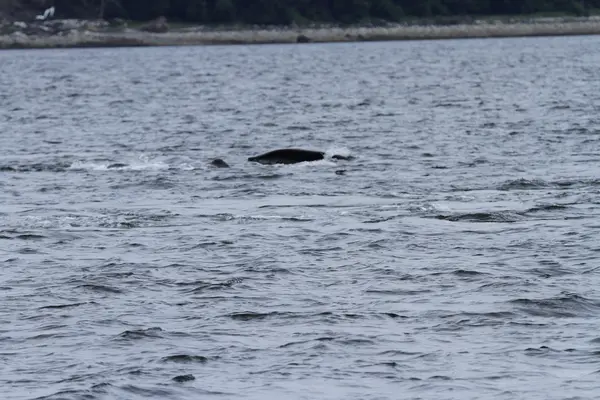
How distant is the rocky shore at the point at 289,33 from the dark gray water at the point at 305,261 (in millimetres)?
125004

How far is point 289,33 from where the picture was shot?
174750 mm

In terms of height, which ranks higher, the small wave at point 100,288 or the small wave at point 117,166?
the small wave at point 100,288

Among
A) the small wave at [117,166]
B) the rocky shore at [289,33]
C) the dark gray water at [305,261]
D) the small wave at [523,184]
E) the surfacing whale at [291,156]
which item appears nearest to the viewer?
the dark gray water at [305,261]

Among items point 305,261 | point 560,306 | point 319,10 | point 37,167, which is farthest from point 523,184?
point 319,10

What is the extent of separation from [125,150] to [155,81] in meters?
50.2

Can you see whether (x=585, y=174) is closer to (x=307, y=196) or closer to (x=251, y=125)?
(x=307, y=196)

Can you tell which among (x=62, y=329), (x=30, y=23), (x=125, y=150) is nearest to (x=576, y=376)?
(x=62, y=329)

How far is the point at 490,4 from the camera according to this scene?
17938 cm

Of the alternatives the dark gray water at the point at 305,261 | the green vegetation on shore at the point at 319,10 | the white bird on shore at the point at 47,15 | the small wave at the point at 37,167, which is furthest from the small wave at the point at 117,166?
the white bird on shore at the point at 47,15

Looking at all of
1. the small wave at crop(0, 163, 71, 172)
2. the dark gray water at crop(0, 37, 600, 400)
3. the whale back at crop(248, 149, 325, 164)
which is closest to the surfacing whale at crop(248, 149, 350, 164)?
the whale back at crop(248, 149, 325, 164)

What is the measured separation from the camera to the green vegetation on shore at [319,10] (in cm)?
17838

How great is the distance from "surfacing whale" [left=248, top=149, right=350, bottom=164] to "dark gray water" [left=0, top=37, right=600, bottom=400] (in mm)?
539

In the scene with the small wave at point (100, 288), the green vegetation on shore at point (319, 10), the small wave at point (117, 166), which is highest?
the small wave at point (100, 288)

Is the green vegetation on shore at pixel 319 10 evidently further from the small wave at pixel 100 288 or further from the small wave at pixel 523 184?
the small wave at pixel 100 288
